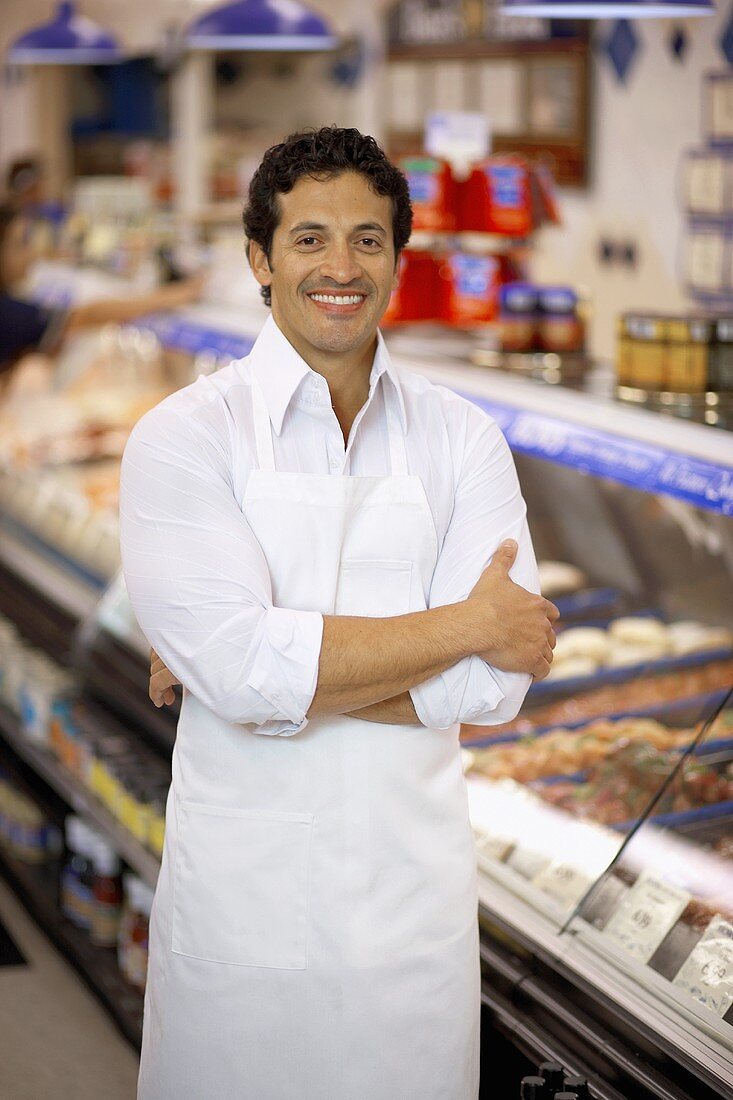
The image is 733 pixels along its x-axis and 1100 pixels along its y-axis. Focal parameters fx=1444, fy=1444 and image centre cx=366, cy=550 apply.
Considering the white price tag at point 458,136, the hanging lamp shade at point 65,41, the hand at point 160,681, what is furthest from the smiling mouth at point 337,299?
the hanging lamp shade at point 65,41

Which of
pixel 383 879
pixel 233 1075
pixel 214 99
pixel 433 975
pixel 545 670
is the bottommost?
pixel 233 1075

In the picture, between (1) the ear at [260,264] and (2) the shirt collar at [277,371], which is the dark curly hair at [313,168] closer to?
(1) the ear at [260,264]

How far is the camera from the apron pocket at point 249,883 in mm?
1984

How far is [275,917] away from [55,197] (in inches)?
493

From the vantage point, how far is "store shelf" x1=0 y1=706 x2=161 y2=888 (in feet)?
11.1

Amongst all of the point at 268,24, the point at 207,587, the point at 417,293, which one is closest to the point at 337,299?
the point at 207,587

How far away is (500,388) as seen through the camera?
3.07 m

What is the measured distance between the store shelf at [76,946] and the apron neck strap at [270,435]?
6.01ft

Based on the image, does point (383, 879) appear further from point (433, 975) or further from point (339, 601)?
point (339, 601)

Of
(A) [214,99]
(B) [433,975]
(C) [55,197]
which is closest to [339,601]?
(B) [433,975]

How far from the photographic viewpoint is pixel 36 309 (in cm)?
517

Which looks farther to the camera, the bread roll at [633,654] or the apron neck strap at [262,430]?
the bread roll at [633,654]

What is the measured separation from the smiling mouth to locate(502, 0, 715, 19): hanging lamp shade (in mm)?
1241

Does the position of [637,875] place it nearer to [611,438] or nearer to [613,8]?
[611,438]
